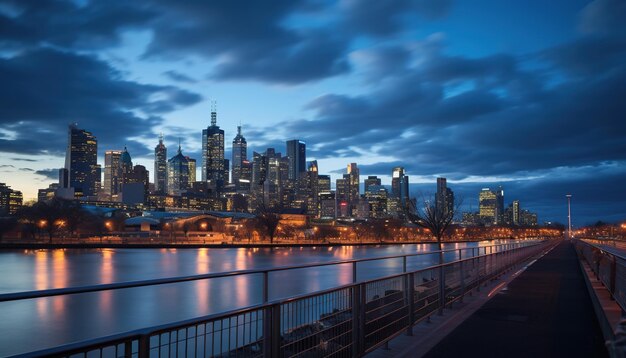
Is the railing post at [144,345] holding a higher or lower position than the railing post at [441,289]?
higher

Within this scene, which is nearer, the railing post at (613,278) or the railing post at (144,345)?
the railing post at (144,345)

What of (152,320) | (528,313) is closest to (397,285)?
(528,313)

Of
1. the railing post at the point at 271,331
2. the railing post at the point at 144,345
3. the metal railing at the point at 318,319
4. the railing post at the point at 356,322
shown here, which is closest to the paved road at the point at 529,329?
the metal railing at the point at 318,319

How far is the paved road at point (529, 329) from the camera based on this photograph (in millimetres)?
8789

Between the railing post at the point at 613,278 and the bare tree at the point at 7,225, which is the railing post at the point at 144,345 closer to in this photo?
the railing post at the point at 613,278

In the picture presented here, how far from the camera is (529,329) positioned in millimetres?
10664

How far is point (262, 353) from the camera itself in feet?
18.7

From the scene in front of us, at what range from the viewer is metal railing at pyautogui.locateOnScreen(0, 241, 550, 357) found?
4109 millimetres

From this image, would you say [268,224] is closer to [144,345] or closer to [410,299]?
[410,299]

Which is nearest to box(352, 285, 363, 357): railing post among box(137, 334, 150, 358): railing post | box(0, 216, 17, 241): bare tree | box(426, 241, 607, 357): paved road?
box(426, 241, 607, 357): paved road

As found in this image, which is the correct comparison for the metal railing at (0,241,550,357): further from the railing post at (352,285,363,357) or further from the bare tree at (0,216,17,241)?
the bare tree at (0,216,17,241)

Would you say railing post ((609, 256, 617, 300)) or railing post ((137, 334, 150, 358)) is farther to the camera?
railing post ((609, 256, 617, 300))

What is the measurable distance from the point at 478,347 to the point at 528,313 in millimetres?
4417

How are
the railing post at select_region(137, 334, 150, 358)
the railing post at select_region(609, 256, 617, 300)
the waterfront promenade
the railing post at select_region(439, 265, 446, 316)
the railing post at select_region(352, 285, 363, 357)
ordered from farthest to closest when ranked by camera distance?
1. the railing post at select_region(439, 265, 446, 316)
2. the railing post at select_region(609, 256, 617, 300)
3. the waterfront promenade
4. the railing post at select_region(352, 285, 363, 357)
5. the railing post at select_region(137, 334, 150, 358)
